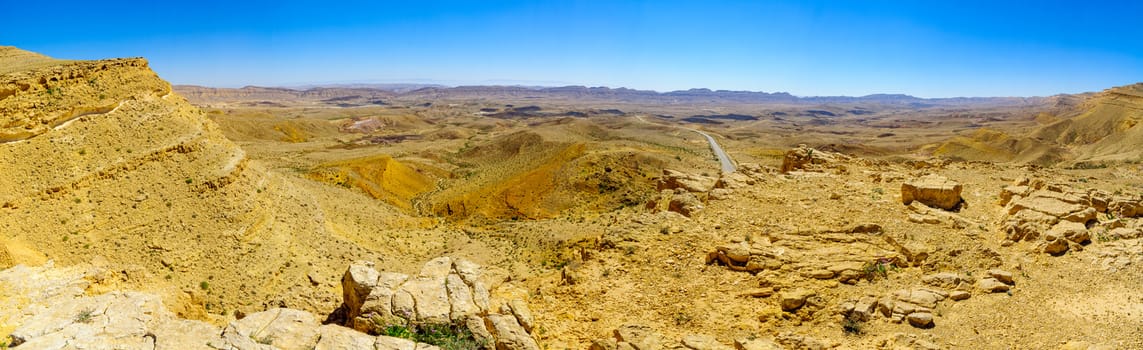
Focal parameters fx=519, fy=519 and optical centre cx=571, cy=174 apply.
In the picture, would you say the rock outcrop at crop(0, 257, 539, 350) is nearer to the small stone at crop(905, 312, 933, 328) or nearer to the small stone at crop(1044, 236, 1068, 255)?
the small stone at crop(905, 312, 933, 328)

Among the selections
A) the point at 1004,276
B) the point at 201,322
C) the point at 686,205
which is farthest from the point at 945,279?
the point at 201,322

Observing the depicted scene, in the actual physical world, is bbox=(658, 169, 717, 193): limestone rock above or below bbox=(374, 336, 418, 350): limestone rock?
above

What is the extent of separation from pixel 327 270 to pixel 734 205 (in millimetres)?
15421

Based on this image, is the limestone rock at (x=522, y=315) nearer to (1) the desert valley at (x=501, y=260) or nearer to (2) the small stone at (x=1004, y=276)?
(1) the desert valley at (x=501, y=260)

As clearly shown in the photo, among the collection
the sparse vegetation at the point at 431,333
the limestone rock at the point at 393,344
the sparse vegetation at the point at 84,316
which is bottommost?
the sparse vegetation at the point at 431,333

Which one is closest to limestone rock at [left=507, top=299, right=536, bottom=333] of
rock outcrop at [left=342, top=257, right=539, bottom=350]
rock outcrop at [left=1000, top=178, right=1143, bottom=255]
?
rock outcrop at [left=342, top=257, right=539, bottom=350]

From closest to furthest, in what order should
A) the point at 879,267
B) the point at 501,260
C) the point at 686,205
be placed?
the point at 879,267
the point at 686,205
the point at 501,260

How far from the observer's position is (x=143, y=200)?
17.0 metres

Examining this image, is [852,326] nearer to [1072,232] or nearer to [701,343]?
[701,343]

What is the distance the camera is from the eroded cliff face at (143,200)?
14.8 meters

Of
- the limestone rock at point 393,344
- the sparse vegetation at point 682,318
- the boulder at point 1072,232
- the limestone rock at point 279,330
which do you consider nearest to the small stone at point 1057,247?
the boulder at point 1072,232

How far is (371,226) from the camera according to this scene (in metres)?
25.8

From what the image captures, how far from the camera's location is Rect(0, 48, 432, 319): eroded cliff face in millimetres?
14797

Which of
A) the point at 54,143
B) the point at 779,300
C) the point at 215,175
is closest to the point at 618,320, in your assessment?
the point at 779,300
